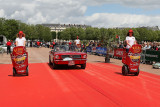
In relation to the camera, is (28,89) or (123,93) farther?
(28,89)

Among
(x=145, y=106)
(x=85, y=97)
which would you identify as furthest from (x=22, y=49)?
(x=145, y=106)

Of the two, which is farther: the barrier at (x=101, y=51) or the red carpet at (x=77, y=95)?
the barrier at (x=101, y=51)

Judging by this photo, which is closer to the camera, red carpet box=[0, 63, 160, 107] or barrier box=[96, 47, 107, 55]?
red carpet box=[0, 63, 160, 107]

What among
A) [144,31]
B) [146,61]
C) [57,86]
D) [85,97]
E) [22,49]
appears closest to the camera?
[85,97]

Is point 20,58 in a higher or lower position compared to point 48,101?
higher

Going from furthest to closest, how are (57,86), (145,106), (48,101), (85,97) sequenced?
(57,86) < (85,97) < (48,101) < (145,106)

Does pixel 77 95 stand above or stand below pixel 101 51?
below

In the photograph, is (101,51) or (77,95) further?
(101,51)

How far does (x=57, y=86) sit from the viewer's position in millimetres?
8227

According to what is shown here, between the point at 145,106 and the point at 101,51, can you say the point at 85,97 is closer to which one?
the point at 145,106

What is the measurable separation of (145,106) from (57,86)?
11.0 feet

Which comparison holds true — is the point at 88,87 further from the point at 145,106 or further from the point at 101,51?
the point at 101,51

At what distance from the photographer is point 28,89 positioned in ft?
25.2

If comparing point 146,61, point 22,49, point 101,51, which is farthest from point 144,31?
point 22,49
